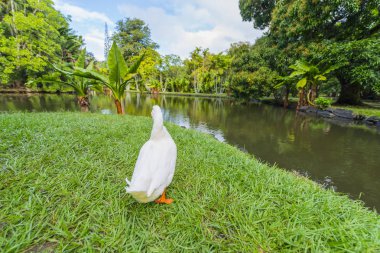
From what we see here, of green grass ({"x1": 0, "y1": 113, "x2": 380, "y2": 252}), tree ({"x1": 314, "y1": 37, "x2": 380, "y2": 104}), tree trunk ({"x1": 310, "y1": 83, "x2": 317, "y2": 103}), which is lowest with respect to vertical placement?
green grass ({"x1": 0, "y1": 113, "x2": 380, "y2": 252})

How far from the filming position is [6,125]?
111 inches

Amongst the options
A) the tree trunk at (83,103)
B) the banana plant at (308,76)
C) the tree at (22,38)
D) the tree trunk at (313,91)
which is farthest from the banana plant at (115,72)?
the tree trunk at (313,91)

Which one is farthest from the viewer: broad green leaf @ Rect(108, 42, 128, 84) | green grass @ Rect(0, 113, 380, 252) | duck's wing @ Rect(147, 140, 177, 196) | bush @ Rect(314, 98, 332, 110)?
bush @ Rect(314, 98, 332, 110)

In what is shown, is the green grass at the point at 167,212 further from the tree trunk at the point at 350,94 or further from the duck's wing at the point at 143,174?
the tree trunk at the point at 350,94

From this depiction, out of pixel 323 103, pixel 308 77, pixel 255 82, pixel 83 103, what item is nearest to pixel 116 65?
pixel 83 103

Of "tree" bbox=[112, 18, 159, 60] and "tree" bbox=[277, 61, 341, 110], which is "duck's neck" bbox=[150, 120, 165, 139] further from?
"tree" bbox=[112, 18, 159, 60]

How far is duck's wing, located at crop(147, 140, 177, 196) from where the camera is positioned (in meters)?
1.23

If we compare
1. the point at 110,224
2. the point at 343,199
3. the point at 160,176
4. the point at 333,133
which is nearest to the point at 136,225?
the point at 110,224

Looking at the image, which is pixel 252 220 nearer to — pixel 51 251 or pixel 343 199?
pixel 343 199

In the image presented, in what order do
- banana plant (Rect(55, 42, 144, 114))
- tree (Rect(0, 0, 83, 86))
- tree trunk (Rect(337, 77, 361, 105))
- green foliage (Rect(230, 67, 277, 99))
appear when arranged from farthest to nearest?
green foliage (Rect(230, 67, 277, 99))
tree trunk (Rect(337, 77, 361, 105))
tree (Rect(0, 0, 83, 86))
banana plant (Rect(55, 42, 144, 114))

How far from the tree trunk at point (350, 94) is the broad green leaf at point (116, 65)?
52.1ft

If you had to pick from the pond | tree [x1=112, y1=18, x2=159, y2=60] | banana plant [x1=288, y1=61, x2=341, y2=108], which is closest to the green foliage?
banana plant [x1=288, y1=61, x2=341, y2=108]

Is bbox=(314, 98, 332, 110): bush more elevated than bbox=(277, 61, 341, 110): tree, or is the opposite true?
bbox=(277, 61, 341, 110): tree

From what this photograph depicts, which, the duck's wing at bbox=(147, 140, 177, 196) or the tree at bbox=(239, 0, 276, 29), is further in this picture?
the tree at bbox=(239, 0, 276, 29)
